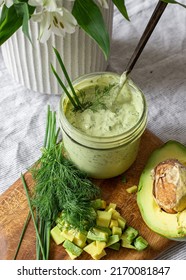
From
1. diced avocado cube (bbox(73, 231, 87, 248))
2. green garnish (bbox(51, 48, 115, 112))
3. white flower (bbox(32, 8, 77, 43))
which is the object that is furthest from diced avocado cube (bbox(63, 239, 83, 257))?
white flower (bbox(32, 8, 77, 43))

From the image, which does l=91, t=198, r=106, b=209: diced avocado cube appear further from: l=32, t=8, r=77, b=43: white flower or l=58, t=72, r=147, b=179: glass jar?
l=32, t=8, r=77, b=43: white flower

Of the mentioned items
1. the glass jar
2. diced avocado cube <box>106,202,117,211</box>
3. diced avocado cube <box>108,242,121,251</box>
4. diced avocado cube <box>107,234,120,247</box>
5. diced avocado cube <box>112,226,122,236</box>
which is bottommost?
diced avocado cube <box>108,242,121,251</box>

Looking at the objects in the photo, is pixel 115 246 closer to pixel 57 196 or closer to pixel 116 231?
pixel 116 231

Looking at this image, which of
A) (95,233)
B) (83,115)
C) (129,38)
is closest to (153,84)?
(129,38)

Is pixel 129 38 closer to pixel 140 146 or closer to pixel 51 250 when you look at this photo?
pixel 140 146

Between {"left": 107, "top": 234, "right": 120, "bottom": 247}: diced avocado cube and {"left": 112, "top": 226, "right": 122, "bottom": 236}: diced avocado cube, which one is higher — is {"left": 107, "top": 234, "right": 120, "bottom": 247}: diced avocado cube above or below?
below

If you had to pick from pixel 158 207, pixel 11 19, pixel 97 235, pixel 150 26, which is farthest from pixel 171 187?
pixel 11 19
